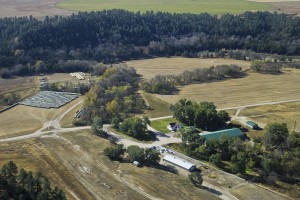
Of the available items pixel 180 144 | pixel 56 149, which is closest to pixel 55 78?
pixel 56 149

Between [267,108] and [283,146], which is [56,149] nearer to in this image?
[283,146]

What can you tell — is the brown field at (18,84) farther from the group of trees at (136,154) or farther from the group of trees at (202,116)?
the group of trees at (136,154)

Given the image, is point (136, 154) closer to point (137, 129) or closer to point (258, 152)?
→ point (137, 129)

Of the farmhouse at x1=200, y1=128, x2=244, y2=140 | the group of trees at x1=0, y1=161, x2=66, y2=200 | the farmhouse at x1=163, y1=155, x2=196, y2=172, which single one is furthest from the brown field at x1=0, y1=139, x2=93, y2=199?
the farmhouse at x1=200, y1=128, x2=244, y2=140

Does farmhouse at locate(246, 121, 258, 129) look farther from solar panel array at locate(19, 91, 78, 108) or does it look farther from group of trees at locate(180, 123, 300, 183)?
solar panel array at locate(19, 91, 78, 108)

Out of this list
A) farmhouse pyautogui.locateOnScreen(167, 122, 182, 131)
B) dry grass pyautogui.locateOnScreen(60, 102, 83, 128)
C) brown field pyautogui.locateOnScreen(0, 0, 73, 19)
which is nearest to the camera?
farmhouse pyautogui.locateOnScreen(167, 122, 182, 131)

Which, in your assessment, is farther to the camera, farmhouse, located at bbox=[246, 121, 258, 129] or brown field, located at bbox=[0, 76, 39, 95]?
brown field, located at bbox=[0, 76, 39, 95]

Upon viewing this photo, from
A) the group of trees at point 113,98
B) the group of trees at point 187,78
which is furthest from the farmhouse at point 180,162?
the group of trees at point 187,78
